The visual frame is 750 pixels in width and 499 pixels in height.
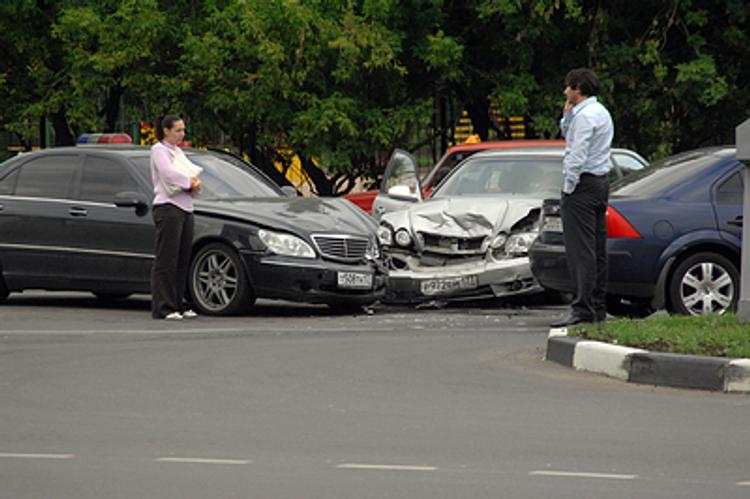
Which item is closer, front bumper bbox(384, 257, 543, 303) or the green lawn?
the green lawn

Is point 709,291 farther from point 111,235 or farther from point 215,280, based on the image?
point 111,235

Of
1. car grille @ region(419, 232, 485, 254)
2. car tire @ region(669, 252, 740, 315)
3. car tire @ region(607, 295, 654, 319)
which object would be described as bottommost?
car tire @ region(607, 295, 654, 319)

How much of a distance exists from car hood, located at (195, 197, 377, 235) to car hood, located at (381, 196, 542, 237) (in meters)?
0.41

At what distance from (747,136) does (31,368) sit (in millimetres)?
4892

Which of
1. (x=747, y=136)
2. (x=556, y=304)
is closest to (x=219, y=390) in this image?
(x=747, y=136)

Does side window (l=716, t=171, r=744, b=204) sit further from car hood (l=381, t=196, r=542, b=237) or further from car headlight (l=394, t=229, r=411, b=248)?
car headlight (l=394, t=229, r=411, b=248)

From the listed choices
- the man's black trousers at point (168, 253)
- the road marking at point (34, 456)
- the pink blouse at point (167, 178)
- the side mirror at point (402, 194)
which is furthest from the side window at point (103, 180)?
the road marking at point (34, 456)

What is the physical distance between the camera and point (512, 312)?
14.4 metres

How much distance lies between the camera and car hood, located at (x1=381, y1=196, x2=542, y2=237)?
1456 cm

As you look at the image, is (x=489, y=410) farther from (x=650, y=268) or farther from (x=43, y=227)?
(x=43, y=227)

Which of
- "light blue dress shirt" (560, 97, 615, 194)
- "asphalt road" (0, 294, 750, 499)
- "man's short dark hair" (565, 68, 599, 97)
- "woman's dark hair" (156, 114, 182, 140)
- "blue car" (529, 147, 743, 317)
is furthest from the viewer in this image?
"woman's dark hair" (156, 114, 182, 140)

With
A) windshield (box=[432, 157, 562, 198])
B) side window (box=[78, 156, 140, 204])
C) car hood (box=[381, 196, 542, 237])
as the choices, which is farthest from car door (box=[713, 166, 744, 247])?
side window (box=[78, 156, 140, 204])

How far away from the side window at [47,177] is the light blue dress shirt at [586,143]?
539cm

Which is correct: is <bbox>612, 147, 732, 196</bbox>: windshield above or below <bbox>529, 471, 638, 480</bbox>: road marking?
above
